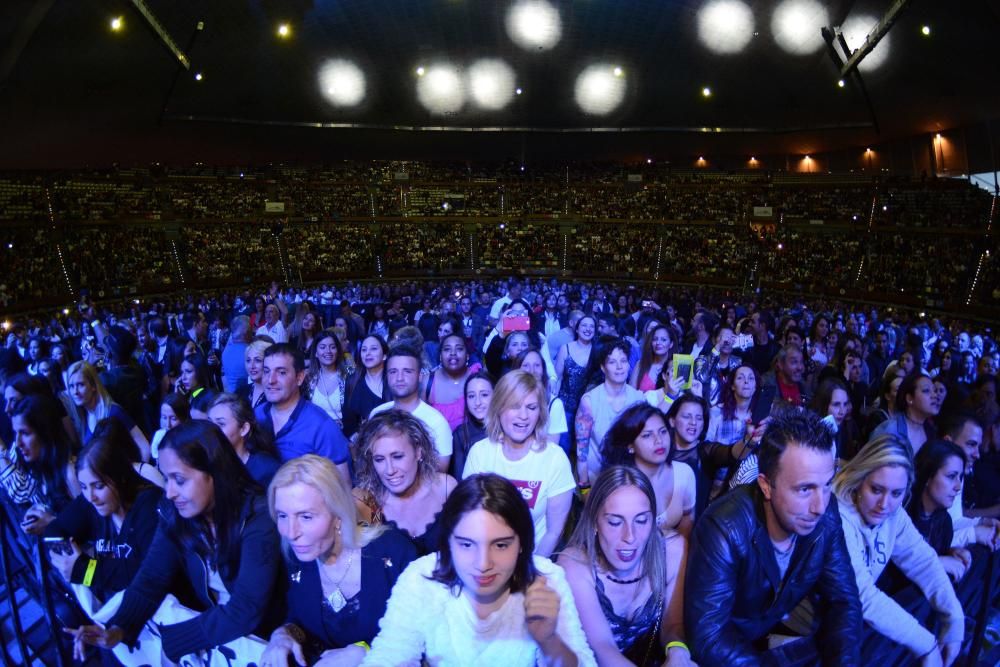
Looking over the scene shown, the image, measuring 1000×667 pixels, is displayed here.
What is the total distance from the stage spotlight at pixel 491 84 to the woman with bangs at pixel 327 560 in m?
30.7

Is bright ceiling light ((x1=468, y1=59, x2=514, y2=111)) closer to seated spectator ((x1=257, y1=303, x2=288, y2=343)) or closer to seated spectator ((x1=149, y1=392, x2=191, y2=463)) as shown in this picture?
seated spectator ((x1=257, y1=303, x2=288, y2=343))

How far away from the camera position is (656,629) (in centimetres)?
248

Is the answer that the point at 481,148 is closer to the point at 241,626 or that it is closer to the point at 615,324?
the point at 615,324

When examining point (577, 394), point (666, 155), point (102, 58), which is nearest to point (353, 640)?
point (577, 394)

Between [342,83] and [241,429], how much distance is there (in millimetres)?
29872

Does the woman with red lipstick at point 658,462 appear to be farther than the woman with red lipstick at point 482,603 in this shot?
Yes

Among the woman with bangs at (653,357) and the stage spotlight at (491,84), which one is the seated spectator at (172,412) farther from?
the stage spotlight at (491,84)

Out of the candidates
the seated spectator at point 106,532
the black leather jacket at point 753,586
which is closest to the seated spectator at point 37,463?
the seated spectator at point 106,532

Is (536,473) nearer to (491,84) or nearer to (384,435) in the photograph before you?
Result: (384,435)

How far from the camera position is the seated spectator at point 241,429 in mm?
3609

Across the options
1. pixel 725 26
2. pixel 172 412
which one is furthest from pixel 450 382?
pixel 725 26

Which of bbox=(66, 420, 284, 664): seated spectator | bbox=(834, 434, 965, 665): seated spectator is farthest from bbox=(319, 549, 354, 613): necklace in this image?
bbox=(834, 434, 965, 665): seated spectator

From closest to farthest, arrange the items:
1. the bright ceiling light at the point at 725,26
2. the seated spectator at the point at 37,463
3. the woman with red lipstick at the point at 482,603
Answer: the woman with red lipstick at the point at 482,603 < the seated spectator at the point at 37,463 < the bright ceiling light at the point at 725,26

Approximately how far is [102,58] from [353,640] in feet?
78.1
